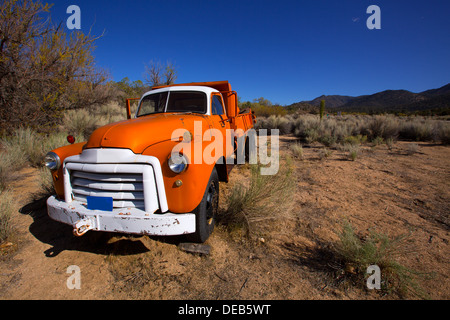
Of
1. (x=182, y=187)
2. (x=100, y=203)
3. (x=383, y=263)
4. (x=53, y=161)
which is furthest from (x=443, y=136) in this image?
(x=53, y=161)

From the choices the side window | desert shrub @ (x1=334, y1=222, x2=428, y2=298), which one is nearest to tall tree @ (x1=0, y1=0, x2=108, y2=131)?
the side window

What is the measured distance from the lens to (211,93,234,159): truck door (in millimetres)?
3394

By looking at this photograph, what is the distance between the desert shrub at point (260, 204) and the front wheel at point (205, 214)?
0.33m

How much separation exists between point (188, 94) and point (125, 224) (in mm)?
2526

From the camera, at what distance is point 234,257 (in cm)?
237

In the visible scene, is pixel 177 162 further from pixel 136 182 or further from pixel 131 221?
pixel 131 221

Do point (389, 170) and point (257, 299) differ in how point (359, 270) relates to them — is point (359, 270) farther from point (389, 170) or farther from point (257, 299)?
point (389, 170)

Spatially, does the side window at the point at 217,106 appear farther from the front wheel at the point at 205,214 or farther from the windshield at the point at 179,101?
the front wheel at the point at 205,214

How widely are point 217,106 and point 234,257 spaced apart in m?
2.71

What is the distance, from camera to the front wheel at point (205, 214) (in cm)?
220

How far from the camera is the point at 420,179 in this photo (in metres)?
4.65

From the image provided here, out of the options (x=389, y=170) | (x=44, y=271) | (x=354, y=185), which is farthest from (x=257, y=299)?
(x=389, y=170)

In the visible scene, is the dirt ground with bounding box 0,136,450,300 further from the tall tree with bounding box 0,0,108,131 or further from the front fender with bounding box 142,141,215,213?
the tall tree with bounding box 0,0,108,131

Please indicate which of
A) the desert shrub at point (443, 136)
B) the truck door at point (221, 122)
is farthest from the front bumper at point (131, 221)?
the desert shrub at point (443, 136)
